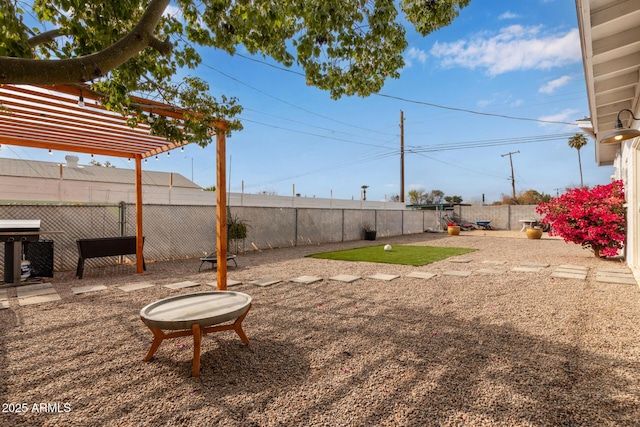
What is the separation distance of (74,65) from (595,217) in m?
10.4

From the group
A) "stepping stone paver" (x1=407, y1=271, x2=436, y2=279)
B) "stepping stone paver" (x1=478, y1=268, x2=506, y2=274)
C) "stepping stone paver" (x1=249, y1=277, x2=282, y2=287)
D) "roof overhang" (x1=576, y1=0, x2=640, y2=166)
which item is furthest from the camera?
"stepping stone paver" (x1=478, y1=268, x2=506, y2=274)

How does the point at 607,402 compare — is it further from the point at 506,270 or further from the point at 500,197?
the point at 500,197

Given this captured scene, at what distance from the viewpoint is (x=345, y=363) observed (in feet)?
8.32

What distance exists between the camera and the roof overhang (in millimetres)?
3180

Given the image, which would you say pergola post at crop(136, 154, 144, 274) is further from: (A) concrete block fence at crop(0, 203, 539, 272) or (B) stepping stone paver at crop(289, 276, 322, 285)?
(B) stepping stone paver at crop(289, 276, 322, 285)

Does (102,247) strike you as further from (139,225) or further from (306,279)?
(306,279)

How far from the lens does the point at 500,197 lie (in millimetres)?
35688

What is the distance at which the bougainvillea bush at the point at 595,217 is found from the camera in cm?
753

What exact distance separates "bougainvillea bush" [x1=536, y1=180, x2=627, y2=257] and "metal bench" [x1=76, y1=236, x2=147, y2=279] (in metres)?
11.0

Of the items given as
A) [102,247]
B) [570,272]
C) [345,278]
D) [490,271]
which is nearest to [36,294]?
[102,247]

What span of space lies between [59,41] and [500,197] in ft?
133

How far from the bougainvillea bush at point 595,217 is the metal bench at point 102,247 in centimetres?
1099

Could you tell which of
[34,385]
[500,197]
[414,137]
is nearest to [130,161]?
[34,385]

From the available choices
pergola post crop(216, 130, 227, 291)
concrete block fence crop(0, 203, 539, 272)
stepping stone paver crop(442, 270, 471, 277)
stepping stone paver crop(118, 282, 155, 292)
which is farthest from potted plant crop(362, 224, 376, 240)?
stepping stone paver crop(118, 282, 155, 292)
